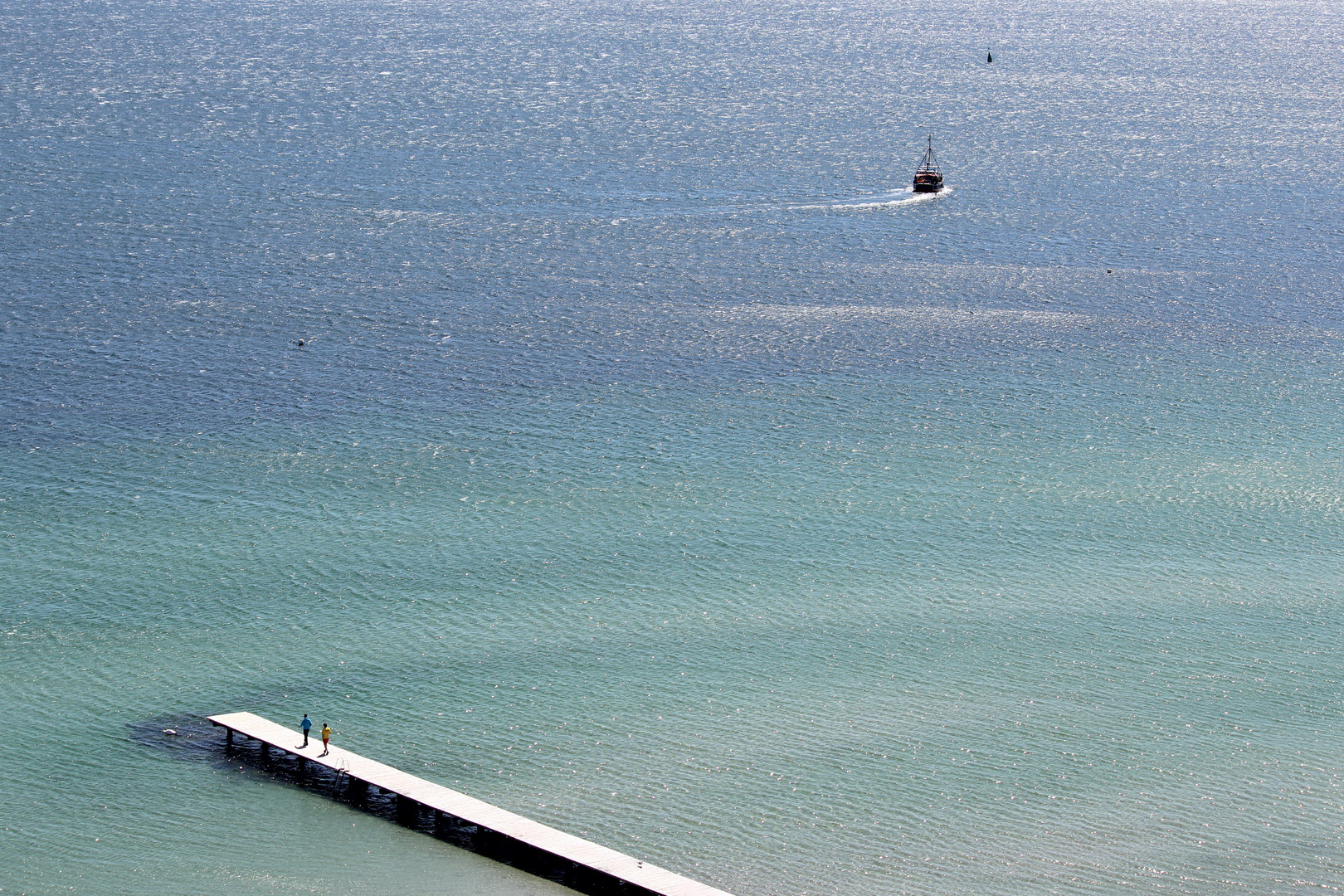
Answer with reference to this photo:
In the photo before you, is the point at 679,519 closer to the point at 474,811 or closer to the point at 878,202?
the point at 474,811

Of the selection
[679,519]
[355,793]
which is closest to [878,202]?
[679,519]

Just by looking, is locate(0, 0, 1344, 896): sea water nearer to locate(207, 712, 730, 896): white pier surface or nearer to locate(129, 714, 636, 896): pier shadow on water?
locate(129, 714, 636, 896): pier shadow on water

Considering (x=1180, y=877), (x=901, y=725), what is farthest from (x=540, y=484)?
(x=1180, y=877)

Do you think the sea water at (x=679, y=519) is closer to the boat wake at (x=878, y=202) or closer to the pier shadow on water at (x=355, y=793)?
the pier shadow on water at (x=355, y=793)

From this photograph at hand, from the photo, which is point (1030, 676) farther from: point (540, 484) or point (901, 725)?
point (540, 484)

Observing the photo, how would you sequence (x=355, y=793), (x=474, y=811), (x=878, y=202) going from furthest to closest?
1. (x=878, y=202)
2. (x=355, y=793)
3. (x=474, y=811)

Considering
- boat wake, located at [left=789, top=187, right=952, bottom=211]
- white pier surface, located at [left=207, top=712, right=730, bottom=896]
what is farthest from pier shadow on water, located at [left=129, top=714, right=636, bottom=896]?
boat wake, located at [left=789, top=187, right=952, bottom=211]
